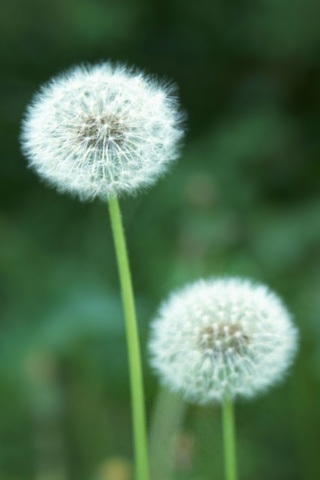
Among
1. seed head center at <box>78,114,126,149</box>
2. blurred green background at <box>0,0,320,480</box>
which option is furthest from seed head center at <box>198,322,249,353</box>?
seed head center at <box>78,114,126,149</box>

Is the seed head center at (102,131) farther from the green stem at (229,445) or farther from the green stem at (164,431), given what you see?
the green stem at (164,431)

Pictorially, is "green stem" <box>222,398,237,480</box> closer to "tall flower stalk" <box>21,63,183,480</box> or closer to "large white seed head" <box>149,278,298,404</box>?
"large white seed head" <box>149,278,298,404</box>

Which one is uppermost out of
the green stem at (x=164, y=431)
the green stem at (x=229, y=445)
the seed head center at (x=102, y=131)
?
the seed head center at (x=102, y=131)

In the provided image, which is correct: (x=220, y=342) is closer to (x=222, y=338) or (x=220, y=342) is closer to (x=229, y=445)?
(x=222, y=338)

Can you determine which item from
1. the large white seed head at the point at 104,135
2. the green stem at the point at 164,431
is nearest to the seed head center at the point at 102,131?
the large white seed head at the point at 104,135

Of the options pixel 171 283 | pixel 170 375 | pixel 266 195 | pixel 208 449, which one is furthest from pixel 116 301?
pixel 170 375

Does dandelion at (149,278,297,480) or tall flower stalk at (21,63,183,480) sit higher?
tall flower stalk at (21,63,183,480)

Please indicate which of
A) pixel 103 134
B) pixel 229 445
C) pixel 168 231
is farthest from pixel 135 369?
pixel 168 231
